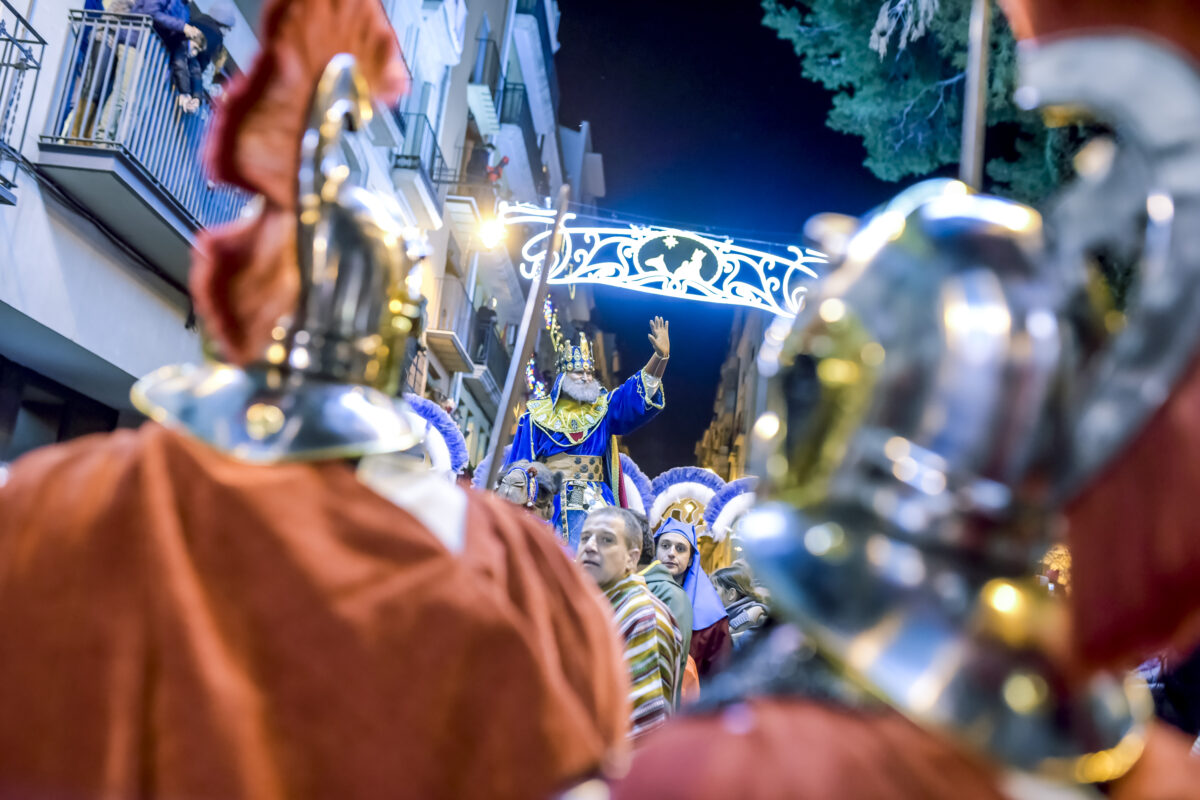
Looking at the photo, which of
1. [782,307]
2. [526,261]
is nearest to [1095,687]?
[526,261]

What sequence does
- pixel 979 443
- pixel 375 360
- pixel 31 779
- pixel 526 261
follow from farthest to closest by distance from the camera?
pixel 526 261, pixel 375 360, pixel 31 779, pixel 979 443

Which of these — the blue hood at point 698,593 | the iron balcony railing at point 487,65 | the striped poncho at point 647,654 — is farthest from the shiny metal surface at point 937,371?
the iron balcony railing at point 487,65

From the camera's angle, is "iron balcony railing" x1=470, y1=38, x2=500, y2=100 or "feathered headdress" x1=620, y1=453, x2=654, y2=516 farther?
"iron balcony railing" x1=470, y1=38, x2=500, y2=100

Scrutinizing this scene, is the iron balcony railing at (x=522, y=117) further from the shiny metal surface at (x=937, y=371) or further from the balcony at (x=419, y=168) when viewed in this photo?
the shiny metal surface at (x=937, y=371)

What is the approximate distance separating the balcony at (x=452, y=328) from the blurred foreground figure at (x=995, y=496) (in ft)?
54.5

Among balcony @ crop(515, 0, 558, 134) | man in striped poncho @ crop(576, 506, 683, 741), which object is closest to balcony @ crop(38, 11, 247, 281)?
man in striped poncho @ crop(576, 506, 683, 741)

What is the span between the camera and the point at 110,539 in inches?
53.2

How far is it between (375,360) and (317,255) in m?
0.18

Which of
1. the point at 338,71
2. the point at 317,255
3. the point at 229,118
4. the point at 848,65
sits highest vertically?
the point at 848,65

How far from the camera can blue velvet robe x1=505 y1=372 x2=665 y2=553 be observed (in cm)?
723

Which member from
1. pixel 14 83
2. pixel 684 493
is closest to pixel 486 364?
pixel 684 493

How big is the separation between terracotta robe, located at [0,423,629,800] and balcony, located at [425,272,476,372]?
53.4 feet

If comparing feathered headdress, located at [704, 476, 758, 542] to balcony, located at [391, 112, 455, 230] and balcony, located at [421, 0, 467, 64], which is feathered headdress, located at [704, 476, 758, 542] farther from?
balcony, located at [421, 0, 467, 64]

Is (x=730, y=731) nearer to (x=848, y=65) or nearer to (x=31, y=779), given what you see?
(x=31, y=779)
